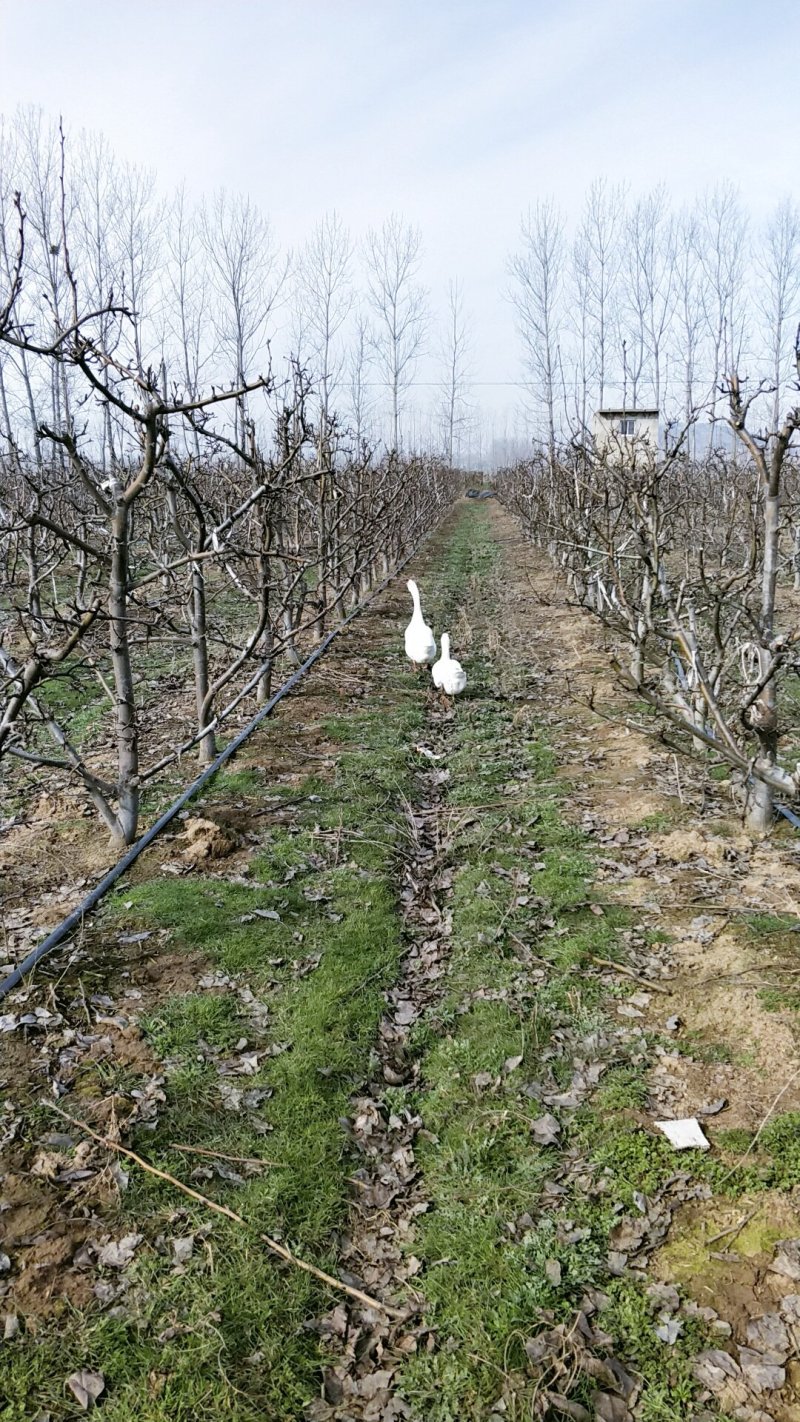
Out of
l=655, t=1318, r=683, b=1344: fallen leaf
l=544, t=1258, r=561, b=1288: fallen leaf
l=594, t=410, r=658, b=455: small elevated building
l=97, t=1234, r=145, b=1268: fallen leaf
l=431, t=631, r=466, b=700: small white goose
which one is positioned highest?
l=594, t=410, r=658, b=455: small elevated building

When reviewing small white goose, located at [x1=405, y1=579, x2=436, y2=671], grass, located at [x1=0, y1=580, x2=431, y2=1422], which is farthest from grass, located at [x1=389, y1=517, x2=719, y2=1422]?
small white goose, located at [x1=405, y1=579, x2=436, y2=671]

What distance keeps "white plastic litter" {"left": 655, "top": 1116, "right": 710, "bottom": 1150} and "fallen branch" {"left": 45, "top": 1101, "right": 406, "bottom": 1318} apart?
3.28ft

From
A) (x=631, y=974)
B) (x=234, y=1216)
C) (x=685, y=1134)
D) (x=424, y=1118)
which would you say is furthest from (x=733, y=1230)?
(x=234, y=1216)

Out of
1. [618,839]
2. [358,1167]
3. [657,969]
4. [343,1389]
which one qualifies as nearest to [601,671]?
[618,839]

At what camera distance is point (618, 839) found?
15.7ft

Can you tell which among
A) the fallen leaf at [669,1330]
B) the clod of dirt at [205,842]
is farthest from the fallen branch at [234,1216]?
the clod of dirt at [205,842]

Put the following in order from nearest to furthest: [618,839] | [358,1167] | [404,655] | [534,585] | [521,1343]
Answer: [521,1343], [358,1167], [618,839], [404,655], [534,585]

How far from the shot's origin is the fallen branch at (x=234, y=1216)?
7.30ft

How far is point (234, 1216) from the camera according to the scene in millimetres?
2412

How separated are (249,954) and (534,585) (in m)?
11.7

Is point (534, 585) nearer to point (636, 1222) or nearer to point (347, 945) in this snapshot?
point (347, 945)

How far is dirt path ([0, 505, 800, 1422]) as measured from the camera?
6.67ft

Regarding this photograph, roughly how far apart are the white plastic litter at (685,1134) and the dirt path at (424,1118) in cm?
4

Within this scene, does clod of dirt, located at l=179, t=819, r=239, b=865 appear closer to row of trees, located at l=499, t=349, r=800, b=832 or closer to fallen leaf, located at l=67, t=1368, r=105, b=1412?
row of trees, located at l=499, t=349, r=800, b=832
